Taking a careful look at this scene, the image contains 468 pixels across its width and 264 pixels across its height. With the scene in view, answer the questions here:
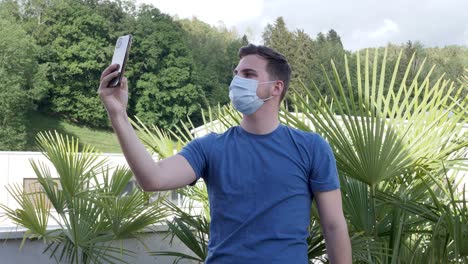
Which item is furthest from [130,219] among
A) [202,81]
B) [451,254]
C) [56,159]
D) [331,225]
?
[202,81]

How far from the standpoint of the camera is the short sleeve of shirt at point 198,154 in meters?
1.72

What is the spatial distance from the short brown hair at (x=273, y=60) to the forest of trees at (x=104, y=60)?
1902 inches

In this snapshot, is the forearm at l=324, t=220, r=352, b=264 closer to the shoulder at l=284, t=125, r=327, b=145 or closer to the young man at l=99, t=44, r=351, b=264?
the young man at l=99, t=44, r=351, b=264

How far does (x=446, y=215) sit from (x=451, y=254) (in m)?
0.28

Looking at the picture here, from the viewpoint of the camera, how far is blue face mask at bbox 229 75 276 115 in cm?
182

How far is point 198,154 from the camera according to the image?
5.68 ft

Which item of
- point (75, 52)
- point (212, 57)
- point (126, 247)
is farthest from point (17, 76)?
point (126, 247)

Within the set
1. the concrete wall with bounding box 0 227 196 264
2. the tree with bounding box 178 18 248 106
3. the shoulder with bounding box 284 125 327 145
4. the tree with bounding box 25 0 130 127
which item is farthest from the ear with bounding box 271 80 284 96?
the tree with bounding box 25 0 130 127

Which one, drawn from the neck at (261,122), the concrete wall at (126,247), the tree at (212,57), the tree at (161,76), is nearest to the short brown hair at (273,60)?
the neck at (261,122)

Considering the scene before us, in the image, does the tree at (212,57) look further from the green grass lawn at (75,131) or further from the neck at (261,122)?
the neck at (261,122)

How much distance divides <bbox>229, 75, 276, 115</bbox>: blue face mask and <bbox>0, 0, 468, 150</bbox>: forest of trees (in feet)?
159

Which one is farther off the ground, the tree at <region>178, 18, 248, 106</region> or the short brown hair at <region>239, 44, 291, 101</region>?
the tree at <region>178, 18, 248, 106</region>

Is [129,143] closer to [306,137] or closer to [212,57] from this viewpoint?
[306,137]

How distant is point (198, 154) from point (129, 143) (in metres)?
0.23
